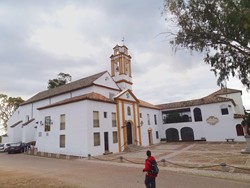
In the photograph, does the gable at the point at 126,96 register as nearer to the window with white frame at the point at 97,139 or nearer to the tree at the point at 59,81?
the window with white frame at the point at 97,139

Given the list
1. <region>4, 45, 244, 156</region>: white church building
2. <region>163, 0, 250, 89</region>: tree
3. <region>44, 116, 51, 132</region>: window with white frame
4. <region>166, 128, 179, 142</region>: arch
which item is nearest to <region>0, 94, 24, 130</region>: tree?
<region>4, 45, 244, 156</region>: white church building

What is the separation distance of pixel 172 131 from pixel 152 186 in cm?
2944

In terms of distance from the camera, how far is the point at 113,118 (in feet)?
74.2

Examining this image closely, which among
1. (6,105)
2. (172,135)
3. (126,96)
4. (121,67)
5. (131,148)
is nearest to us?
(131,148)

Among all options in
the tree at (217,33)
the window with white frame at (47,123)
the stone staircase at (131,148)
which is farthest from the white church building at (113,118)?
the tree at (217,33)

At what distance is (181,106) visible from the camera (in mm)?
33625

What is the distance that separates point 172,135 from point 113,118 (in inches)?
625

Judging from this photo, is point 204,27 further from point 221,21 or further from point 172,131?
point 172,131

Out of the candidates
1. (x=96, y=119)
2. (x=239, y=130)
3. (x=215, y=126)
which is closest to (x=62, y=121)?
(x=96, y=119)

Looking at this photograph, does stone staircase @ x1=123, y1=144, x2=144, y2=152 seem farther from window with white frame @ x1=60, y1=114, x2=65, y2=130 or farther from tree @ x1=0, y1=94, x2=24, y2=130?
tree @ x1=0, y1=94, x2=24, y2=130

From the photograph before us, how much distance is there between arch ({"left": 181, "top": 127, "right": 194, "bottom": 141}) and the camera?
105 feet

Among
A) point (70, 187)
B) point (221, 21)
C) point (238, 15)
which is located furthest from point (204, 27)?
point (70, 187)

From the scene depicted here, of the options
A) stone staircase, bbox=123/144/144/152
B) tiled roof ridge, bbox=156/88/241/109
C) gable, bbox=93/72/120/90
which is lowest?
stone staircase, bbox=123/144/144/152

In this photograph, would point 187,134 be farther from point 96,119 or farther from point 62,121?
point 62,121
